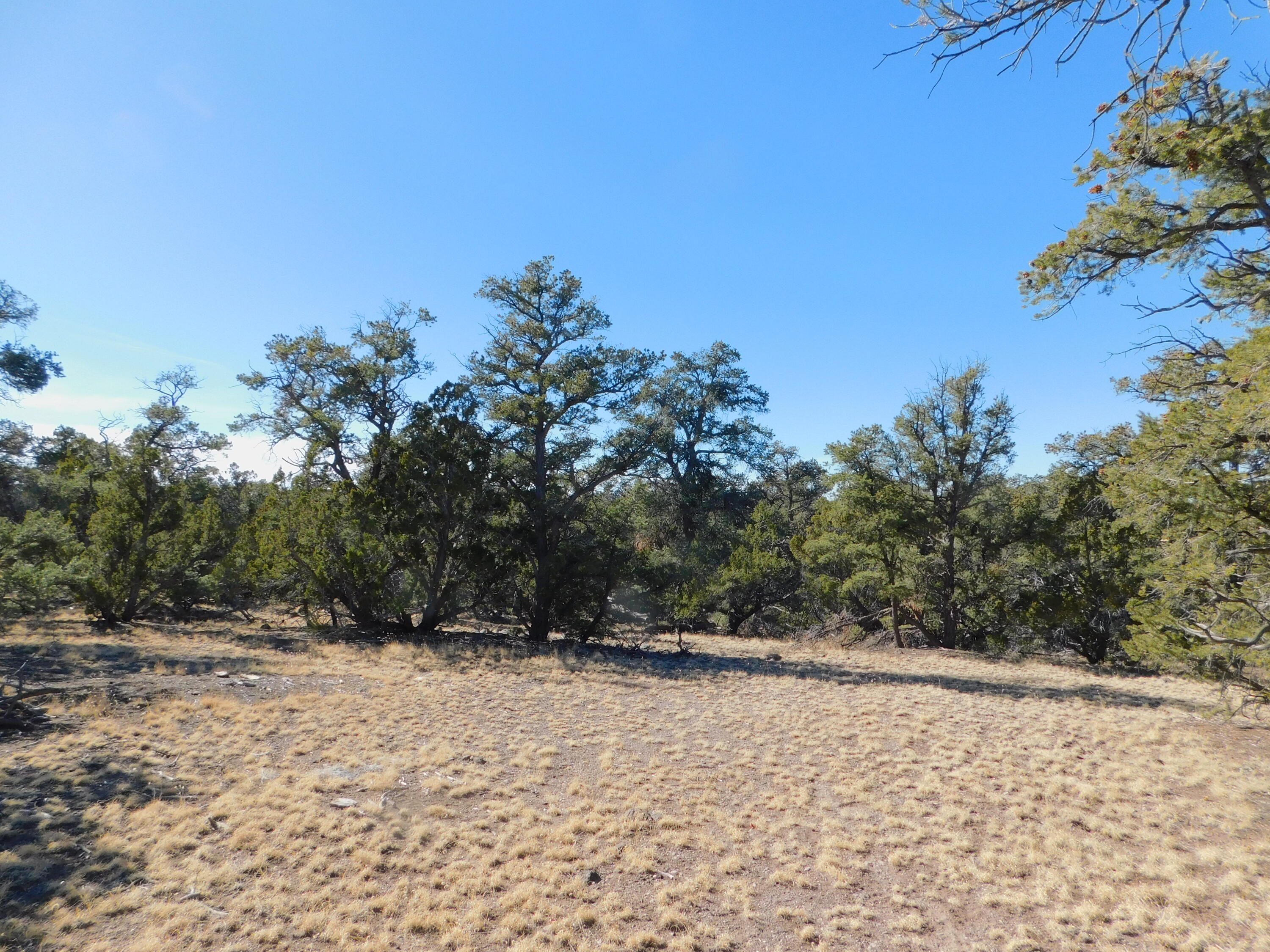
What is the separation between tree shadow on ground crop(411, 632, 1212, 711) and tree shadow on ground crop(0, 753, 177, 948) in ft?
29.6

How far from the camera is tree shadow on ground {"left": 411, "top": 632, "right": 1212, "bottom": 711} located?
42.0 feet

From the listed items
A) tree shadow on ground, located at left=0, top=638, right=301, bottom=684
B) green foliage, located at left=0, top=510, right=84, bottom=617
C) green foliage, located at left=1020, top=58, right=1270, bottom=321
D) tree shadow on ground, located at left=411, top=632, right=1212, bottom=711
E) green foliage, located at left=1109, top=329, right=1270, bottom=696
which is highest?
green foliage, located at left=1020, top=58, right=1270, bottom=321

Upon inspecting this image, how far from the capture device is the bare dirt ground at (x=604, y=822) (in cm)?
429

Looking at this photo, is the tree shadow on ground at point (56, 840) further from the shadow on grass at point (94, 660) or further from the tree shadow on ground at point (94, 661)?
the shadow on grass at point (94, 660)

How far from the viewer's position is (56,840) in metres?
4.77

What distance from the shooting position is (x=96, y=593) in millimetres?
15758

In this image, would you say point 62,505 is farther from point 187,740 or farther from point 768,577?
point 768,577

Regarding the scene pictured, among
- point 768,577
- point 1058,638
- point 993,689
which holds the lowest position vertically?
point 993,689

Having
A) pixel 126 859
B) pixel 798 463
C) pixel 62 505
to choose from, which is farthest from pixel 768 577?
pixel 62 505

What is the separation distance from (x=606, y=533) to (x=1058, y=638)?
15.9 metres

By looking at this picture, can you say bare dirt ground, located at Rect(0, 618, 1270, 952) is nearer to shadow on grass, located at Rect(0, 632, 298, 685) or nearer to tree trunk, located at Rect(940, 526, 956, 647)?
shadow on grass, located at Rect(0, 632, 298, 685)

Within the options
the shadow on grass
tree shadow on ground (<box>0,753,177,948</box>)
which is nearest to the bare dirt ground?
tree shadow on ground (<box>0,753,177,948</box>)

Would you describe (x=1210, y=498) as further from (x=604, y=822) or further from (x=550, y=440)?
(x=550, y=440)

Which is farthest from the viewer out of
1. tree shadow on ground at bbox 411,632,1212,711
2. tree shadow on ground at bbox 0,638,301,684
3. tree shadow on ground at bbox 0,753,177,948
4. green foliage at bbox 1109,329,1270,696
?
tree shadow on ground at bbox 411,632,1212,711
